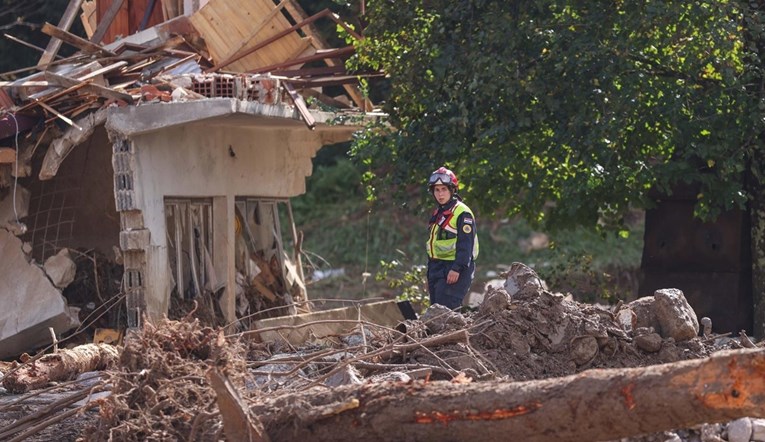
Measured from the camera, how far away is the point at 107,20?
16.2m

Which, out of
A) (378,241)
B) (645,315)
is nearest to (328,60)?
(645,315)

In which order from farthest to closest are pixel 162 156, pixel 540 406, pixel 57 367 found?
1. pixel 162 156
2. pixel 57 367
3. pixel 540 406

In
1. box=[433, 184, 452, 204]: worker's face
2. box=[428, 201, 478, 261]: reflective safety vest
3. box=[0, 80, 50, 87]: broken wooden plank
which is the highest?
box=[0, 80, 50, 87]: broken wooden plank

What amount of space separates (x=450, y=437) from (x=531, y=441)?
42cm

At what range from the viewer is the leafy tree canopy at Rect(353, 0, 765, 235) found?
13.5m

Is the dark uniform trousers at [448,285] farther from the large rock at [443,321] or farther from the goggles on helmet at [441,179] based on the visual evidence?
the large rock at [443,321]

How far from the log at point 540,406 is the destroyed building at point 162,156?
6472 mm

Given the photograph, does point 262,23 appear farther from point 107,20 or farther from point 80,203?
point 80,203

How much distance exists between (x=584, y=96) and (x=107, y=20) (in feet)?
20.5

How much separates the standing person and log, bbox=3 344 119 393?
3114mm

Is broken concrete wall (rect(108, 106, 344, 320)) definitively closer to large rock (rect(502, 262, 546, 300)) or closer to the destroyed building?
the destroyed building

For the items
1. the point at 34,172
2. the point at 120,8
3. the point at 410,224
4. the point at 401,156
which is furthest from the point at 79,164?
the point at 410,224

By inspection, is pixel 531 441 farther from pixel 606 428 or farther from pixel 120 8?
pixel 120 8

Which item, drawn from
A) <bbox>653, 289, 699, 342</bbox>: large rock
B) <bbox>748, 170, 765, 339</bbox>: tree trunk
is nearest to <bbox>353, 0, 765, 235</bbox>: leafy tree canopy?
<bbox>748, 170, 765, 339</bbox>: tree trunk
